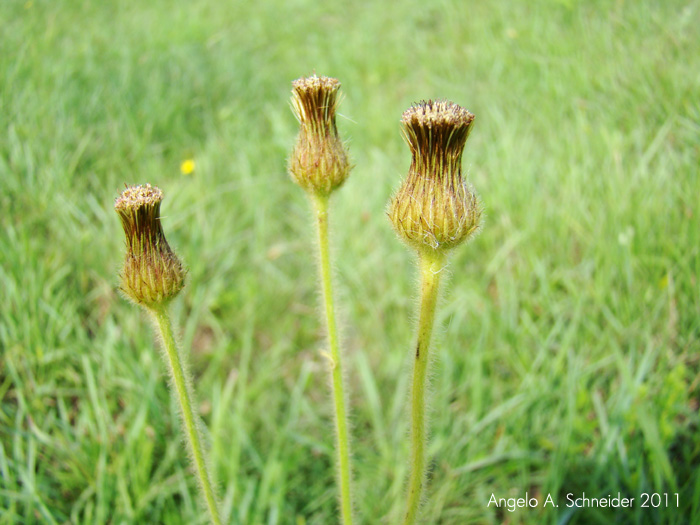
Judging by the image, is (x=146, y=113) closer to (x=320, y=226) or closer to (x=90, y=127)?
(x=90, y=127)

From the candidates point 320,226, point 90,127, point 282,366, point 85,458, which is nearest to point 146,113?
point 90,127

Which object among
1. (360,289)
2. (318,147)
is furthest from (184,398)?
(360,289)

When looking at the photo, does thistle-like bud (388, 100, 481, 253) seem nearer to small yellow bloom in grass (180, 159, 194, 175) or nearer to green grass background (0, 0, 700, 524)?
green grass background (0, 0, 700, 524)

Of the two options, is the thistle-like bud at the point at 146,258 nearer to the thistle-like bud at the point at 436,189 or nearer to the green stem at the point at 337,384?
the green stem at the point at 337,384

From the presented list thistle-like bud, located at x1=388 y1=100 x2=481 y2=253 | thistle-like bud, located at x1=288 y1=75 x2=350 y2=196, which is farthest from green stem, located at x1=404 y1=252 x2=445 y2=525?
thistle-like bud, located at x1=288 y1=75 x2=350 y2=196

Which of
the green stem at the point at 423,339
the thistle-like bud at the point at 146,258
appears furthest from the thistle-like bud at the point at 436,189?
the thistle-like bud at the point at 146,258

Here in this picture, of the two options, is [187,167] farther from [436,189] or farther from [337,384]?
[436,189]

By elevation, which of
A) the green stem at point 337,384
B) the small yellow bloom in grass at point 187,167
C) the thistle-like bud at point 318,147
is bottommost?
the green stem at point 337,384
